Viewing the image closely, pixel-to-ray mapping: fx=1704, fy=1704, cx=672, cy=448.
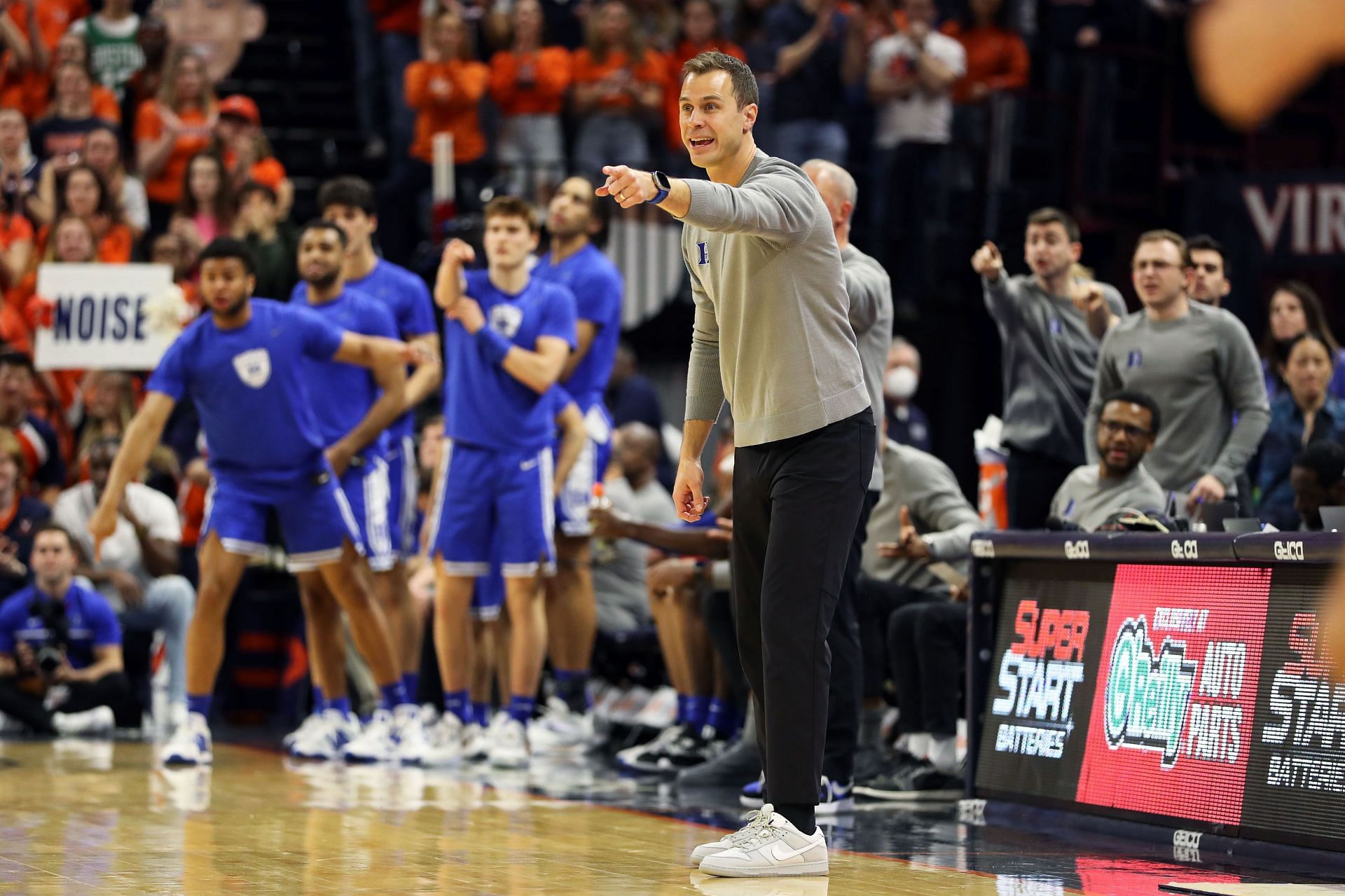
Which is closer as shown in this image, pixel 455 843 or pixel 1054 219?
pixel 455 843

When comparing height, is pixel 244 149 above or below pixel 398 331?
above

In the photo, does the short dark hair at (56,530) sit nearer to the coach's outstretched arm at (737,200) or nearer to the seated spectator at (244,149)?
the seated spectator at (244,149)

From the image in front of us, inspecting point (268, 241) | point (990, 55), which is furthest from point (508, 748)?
point (990, 55)

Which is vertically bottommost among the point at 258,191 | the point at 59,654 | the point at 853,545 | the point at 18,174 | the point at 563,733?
the point at 563,733

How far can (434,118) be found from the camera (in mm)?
11867

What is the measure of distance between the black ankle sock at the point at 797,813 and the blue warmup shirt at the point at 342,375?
413 cm

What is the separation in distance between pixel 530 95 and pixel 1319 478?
23.3ft

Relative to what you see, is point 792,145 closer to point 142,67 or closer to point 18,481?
point 142,67

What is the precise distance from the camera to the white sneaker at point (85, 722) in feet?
29.1

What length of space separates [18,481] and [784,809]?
6.67 meters

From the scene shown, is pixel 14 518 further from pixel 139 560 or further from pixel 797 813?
pixel 797 813

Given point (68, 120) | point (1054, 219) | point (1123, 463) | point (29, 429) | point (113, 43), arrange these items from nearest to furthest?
point (1123, 463), point (1054, 219), point (29, 429), point (68, 120), point (113, 43)

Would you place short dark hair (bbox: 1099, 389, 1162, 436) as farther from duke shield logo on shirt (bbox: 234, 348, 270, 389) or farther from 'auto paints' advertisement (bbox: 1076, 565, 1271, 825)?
duke shield logo on shirt (bbox: 234, 348, 270, 389)

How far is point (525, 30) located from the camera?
1194 cm
